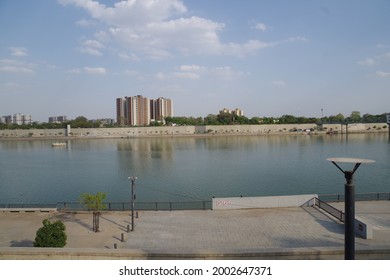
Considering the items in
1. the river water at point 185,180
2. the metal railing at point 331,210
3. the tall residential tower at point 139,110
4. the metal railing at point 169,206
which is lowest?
the river water at point 185,180

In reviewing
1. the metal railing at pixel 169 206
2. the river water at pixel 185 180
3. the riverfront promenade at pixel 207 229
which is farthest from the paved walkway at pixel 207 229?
the river water at pixel 185 180

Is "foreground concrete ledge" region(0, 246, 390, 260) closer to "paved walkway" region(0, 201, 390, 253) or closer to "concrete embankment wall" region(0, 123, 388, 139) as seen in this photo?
Answer: "paved walkway" region(0, 201, 390, 253)

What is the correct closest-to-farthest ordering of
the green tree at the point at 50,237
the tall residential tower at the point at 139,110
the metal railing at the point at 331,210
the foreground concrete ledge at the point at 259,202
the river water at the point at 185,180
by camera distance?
1. the green tree at the point at 50,237
2. the metal railing at the point at 331,210
3. the foreground concrete ledge at the point at 259,202
4. the river water at the point at 185,180
5. the tall residential tower at the point at 139,110

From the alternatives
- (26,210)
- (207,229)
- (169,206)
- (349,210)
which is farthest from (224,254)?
(26,210)

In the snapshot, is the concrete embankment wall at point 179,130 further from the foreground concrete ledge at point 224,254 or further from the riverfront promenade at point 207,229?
the foreground concrete ledge at point 224,254

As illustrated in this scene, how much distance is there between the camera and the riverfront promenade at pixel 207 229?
10141 mm

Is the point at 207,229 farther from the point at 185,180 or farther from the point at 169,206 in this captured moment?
the point at 185,180

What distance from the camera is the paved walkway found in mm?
10203

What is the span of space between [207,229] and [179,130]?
311 feet

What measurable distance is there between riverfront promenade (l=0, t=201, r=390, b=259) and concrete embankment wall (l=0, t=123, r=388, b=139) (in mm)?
91010

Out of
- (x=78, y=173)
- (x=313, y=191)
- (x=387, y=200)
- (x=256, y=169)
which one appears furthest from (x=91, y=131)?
(x=387, y=200)

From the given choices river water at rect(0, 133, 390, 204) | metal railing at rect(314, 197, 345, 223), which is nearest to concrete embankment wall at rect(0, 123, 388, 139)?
river water at rect(0, 133, 390, 204)

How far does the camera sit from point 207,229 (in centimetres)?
1155
